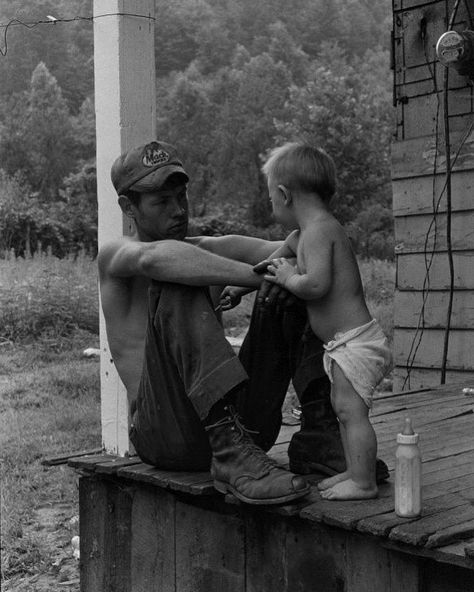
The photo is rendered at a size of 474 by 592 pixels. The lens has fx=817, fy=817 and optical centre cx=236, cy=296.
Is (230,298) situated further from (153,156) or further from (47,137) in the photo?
(47,137)

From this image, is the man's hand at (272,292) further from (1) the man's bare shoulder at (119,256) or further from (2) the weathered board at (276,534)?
(2) the weathered board at (276,534)

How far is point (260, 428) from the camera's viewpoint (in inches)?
A: 111

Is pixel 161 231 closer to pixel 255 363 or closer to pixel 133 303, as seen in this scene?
pixel 133 303

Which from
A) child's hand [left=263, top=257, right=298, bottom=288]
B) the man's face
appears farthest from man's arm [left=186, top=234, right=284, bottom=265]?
child's hand [left=263, top=257, right=298, bottom=288]

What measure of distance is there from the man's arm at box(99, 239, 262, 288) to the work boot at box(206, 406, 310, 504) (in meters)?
0.41

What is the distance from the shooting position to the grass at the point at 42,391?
15.3 ft

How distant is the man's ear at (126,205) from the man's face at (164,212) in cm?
2

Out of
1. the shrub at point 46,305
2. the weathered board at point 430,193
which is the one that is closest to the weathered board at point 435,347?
the weathered board at point 430,193

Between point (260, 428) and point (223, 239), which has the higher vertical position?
point (223, 239)

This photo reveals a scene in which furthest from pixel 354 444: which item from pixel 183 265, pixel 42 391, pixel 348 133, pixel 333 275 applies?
pixel 348 133

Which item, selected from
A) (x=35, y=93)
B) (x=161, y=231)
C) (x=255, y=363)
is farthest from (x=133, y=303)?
(x=35, y=93)

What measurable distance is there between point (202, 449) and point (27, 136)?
95.0ft

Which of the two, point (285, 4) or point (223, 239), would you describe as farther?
point (285, 4)

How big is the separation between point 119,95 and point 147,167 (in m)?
0.44
